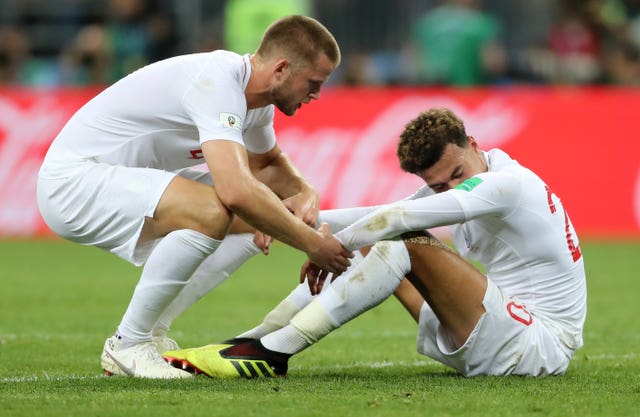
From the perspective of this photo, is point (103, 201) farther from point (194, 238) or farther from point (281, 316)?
point (281, 316)

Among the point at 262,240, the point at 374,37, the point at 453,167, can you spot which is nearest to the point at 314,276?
the point at 262,240

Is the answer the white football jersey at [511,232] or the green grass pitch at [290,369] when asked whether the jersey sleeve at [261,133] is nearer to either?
the white football jersey at [511,232]

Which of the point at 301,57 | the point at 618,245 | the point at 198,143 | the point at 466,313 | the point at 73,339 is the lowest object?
the point at 618,245

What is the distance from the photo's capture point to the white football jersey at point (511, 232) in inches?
208

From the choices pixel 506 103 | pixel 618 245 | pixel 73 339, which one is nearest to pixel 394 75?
pixel 506 103

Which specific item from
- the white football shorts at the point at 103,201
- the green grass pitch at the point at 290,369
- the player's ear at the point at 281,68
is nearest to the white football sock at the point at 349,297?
the green grass pitch at the point at 290,369

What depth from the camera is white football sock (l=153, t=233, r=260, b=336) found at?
623 centimetres

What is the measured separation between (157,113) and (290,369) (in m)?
1.46

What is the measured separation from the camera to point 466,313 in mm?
5426

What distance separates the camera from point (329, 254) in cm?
549

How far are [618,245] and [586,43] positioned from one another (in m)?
4.06

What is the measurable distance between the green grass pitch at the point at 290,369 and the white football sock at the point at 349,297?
8.2 inches

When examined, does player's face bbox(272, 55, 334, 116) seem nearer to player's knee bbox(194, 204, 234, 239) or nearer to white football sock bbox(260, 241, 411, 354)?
player's knee bbox(194, 204, 234, 239)

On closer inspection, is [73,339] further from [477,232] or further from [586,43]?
[586,43]
